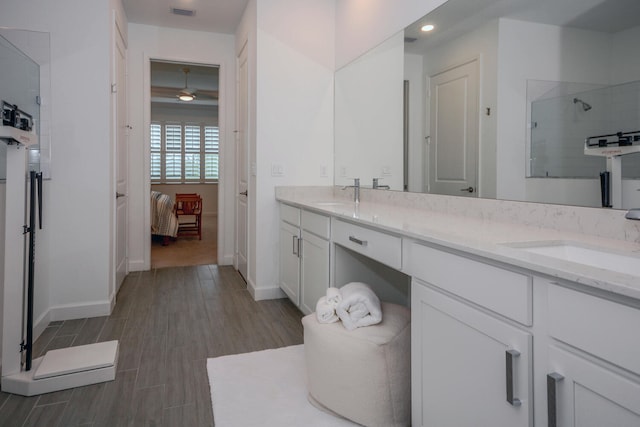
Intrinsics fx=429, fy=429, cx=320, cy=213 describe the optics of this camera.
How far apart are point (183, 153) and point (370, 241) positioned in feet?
29.7

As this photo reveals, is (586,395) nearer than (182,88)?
Yes

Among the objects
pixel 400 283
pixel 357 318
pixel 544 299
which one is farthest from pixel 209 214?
pixel 544 299

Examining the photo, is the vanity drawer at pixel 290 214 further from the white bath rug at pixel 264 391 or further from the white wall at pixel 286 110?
the white bath rug at pixel 264 391

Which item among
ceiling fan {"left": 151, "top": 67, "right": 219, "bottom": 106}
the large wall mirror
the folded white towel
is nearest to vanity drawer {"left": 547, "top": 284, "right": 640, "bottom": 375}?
the large wall mirror

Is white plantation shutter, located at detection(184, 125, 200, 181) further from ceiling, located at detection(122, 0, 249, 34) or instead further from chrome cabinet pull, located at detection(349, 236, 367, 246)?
chrome cabinet pull, located at detection(349, 236, 367, 246)

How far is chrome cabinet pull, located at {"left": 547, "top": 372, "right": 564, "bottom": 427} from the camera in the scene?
975 mm

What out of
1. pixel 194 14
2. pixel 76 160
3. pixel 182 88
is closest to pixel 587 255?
pixel 76 160

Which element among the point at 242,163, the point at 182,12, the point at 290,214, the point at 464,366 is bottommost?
the point at 464,366

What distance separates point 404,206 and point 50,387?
7.00 feet

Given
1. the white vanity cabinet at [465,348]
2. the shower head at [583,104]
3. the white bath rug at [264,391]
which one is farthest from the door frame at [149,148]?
the shower head at [583,104]

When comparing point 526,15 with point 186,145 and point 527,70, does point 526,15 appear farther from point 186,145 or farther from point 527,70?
point 186,145

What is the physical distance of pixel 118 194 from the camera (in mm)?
3533

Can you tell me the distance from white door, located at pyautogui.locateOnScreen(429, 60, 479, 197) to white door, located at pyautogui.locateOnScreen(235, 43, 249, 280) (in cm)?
190

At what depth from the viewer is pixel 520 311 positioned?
1075 mm
